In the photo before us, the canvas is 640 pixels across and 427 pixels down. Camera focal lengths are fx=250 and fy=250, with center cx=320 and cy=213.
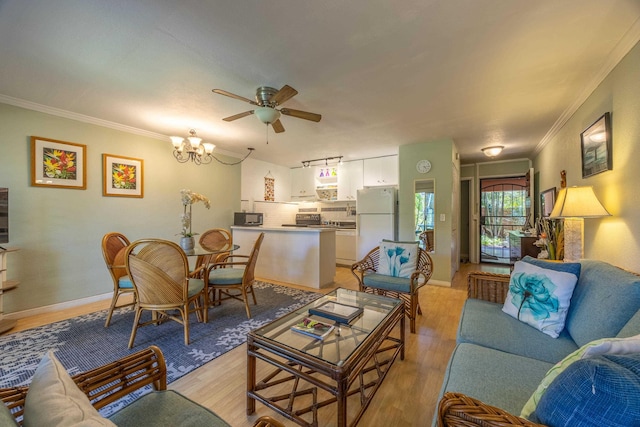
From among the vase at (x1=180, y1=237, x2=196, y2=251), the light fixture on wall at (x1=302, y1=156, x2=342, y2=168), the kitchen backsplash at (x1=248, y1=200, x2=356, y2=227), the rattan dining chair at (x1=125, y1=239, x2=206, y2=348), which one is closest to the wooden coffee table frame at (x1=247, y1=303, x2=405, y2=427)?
the rattan dining chair at (x1=125, y1=239, x2=206, y2=348)

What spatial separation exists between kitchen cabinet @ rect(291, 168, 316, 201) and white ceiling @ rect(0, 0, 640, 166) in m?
3.02

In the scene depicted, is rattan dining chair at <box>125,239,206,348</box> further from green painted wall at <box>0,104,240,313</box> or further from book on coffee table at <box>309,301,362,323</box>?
green painted wall at <box>0,104,240,313</box>

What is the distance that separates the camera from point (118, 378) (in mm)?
955

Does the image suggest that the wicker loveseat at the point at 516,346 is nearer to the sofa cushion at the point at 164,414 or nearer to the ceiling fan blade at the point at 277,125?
the sofa cushion at the point at 164,414

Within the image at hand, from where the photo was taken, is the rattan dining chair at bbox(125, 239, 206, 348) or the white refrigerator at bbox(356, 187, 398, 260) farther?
the white refrigerator at bbox(356, 187, 398, 260)

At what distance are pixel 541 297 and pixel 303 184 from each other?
5.26 metres

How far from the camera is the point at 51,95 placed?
259cm

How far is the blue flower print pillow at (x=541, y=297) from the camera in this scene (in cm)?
144

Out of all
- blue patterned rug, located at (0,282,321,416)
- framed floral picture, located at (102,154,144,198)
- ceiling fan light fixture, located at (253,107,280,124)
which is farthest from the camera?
framed floral picture, located at (102,154,144,198)

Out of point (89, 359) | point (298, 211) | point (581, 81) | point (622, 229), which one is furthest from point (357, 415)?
point (298, 211)

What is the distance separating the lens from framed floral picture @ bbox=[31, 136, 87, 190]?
9.32 feet

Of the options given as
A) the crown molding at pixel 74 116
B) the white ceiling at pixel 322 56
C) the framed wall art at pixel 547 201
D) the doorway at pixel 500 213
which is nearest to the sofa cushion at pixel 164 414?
the white ceiling at pixel 322 56

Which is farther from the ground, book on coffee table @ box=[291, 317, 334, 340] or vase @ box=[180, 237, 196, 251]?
vase @ box=[180, 237, 196, 251]

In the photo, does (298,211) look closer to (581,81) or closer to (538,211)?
(538,211)
